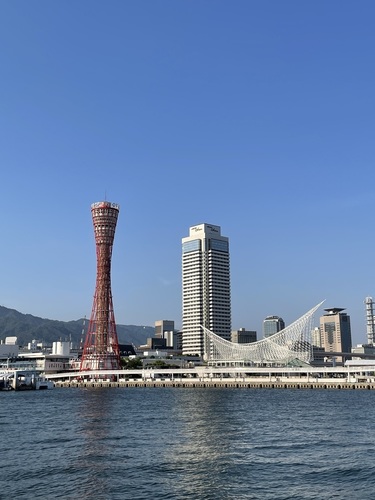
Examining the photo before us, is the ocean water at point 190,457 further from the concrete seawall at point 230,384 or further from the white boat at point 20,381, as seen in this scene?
the white boat at point 20,381

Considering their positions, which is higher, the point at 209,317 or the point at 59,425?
the point at 209,317

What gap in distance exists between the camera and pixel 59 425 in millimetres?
39594

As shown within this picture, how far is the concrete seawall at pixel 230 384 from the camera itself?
284ft

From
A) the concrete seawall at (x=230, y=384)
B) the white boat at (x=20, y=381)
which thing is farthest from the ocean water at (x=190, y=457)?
the white boat at (x=20, y=381)

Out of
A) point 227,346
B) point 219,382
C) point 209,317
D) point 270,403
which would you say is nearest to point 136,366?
point 227,346

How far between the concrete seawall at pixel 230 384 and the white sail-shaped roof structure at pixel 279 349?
790 inches

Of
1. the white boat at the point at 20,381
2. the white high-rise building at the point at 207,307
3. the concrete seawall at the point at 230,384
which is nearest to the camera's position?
the concrete seawall at the point at 230,384

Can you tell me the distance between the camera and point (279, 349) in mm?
120438

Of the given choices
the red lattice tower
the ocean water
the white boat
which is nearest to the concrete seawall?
the red lattice tower

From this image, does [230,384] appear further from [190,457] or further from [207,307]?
[207,307]

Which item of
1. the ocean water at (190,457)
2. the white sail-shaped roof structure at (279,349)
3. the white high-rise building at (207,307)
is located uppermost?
→ the white high-rise building at (207,307)

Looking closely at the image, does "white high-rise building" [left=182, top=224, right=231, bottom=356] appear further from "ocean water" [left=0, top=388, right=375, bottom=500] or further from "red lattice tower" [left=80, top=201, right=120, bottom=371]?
"ocean water" [left=0, top=388, right=375, bottom=500]

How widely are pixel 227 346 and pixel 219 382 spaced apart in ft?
123

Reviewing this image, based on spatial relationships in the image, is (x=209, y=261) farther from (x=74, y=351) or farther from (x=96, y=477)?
(x=96, y=477)
